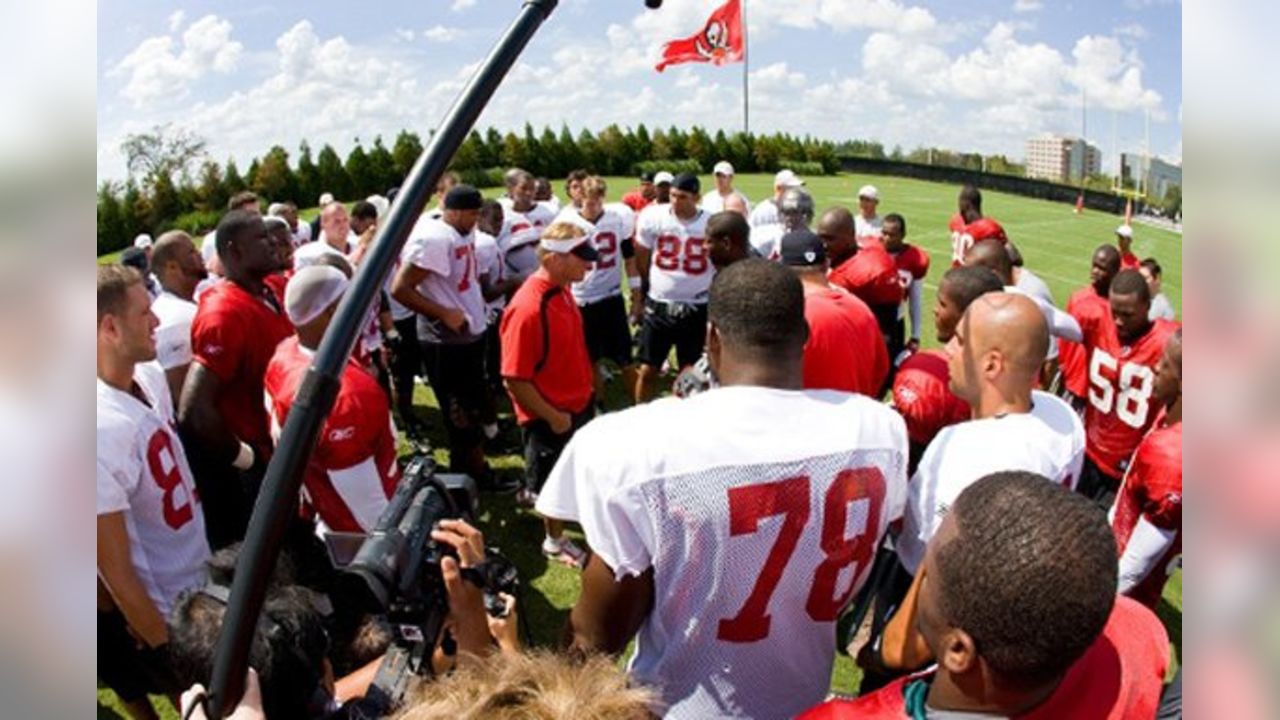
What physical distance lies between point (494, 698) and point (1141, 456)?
9.37ft

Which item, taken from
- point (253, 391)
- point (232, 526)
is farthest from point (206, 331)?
point (232, 526)

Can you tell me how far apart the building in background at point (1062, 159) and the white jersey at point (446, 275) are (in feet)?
154

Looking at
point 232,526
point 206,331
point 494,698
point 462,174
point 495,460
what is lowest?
point 495,460

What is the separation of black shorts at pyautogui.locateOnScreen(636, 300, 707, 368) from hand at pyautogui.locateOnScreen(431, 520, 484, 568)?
231 inches

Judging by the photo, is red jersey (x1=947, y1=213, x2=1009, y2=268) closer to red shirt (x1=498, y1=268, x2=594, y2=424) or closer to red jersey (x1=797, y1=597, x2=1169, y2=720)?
red shirt (x1=498, y1=268, x2=594, y2=424)

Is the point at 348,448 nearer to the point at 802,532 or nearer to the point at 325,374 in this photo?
the point at 802,532

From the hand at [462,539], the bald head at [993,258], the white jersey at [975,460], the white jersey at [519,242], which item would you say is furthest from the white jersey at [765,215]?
the hand at [462,539]

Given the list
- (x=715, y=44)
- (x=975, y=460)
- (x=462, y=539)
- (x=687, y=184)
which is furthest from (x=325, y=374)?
(x=715, y=44)

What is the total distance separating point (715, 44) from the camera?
14586 millimetres

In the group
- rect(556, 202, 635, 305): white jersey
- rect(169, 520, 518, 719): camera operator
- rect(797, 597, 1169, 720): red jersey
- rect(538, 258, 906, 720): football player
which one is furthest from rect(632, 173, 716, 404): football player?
rect(797, 597, 1169, 720): red jersey

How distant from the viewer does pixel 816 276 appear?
442 centimetres

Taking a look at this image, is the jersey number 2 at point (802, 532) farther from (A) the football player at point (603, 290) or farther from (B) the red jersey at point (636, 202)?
(B) the red jersey at point (636, 202)

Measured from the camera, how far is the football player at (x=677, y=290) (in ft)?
25.6

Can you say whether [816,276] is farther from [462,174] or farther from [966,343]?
[462,174]
